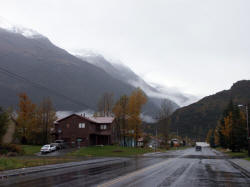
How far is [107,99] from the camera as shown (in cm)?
8969

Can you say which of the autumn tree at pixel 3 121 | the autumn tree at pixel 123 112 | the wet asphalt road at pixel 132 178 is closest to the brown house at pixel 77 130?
the autumn tree at pixel 123 112

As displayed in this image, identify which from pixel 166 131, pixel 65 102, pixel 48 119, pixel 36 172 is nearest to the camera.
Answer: pixel 36 172

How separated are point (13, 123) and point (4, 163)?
150 ft

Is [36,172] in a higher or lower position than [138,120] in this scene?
lower

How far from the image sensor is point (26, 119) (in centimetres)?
6831

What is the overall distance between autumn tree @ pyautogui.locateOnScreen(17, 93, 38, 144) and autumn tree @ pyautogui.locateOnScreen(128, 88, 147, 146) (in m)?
20.6

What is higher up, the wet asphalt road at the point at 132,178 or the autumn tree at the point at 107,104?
the autumn tree at the point at 107,104

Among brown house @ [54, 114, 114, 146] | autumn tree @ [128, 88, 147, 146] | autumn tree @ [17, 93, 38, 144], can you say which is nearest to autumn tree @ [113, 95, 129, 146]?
autumn tree @ [128, 88, 147, 146]

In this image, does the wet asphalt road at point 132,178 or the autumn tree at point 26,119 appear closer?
the wet asphalt road at point 132,178

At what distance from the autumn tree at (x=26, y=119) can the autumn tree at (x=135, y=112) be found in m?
20.6

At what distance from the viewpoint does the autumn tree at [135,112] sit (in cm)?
7154

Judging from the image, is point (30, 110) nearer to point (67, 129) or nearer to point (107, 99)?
point (67, 129)

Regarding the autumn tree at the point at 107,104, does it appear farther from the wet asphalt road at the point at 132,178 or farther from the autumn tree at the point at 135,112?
the wet asphalt road at the point at 132,178

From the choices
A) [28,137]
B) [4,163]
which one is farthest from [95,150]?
[4,163]
